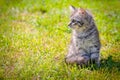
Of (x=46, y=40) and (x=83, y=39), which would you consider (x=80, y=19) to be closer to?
(x=83, y=39)

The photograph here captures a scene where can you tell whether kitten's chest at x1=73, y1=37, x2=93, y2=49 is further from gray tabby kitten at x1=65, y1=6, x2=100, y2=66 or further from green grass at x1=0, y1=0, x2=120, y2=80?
green grass at x1=0, y1=0, x2=120, y2=80

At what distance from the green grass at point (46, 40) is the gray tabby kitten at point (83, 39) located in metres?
0.20

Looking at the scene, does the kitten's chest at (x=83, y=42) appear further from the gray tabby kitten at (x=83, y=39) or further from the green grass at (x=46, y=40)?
the green grass at (x=46, y=40)

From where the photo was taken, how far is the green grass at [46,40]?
22.5 ft

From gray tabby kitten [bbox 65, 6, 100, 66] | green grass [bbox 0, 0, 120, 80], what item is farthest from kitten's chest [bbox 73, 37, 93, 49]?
green grass [bbox 0, 0, 120, 80]

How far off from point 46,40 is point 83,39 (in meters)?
1.94

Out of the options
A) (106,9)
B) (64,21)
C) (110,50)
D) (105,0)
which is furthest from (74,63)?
(105,0)

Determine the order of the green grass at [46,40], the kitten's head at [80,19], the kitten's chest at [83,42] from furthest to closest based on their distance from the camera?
the kitten's chest at [83,42] → the kitten's head at [80,19] → the green grass at [46,40]

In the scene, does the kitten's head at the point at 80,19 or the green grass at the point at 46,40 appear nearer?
the green grass at the point at 46,40

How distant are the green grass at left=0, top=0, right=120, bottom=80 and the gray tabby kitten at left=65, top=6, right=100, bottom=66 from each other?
20 centimetres

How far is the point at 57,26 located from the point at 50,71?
3.32m

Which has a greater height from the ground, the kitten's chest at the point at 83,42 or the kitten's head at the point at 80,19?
the kitten's head at the point at 80,19

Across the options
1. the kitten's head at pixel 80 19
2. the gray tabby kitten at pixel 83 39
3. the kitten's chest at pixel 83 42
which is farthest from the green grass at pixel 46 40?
the kitten's head at pixel 80 19

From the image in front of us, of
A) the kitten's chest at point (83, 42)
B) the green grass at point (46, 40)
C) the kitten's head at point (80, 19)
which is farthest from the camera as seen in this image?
the kitten's chest at point (83, 42)
